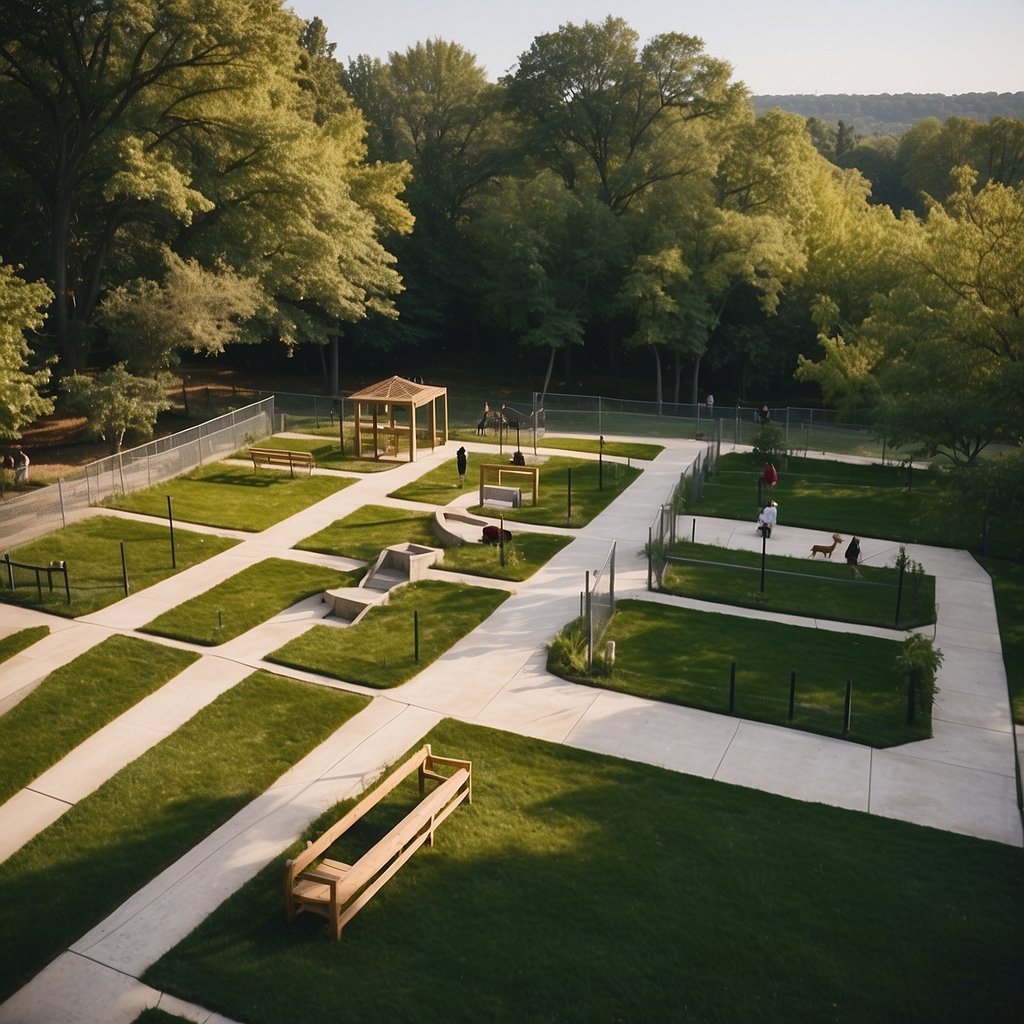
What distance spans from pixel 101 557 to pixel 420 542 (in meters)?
8.34

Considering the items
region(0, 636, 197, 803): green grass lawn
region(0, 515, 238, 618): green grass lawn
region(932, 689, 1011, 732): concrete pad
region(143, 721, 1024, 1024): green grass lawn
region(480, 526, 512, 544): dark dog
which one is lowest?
region(143, 721, 1024, 1024): green grass lawn

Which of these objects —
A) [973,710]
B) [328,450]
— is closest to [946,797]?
[973,710]

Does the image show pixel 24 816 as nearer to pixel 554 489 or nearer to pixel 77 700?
pixel 77 700

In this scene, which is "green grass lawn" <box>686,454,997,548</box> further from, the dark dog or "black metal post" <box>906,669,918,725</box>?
"black metal post" <box>906,669,918,725</box>

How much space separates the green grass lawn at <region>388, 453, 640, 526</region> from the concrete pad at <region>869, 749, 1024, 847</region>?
14435 millimetres

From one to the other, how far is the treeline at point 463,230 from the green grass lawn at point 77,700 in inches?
386

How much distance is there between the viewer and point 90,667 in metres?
19.2

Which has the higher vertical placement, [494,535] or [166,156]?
[166,156]

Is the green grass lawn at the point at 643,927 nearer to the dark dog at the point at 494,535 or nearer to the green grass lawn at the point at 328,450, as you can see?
the dark dog at the point at 494,535

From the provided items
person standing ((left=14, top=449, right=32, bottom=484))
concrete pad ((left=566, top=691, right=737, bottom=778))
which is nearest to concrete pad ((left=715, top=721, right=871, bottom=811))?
concrete pad ((left=566, top=691, right=737, bottom=778))

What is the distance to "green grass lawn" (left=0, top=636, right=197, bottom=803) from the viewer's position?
15.9 metres

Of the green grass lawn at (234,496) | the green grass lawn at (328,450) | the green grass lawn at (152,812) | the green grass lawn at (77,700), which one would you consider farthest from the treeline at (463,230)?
the green grass lawn at (152,812)

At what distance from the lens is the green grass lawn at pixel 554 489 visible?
2972cm

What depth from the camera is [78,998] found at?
10891mm
